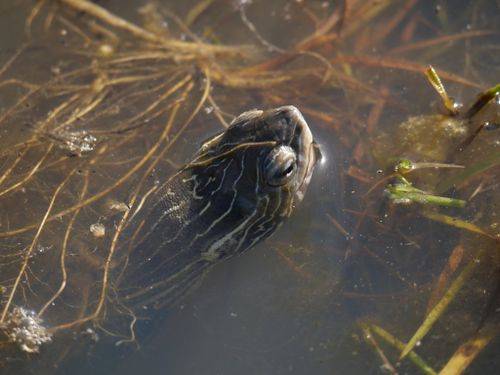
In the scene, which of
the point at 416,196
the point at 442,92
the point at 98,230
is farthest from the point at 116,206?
the point at 442,92

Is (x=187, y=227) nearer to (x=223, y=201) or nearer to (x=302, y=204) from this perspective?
(x=223, y=201)

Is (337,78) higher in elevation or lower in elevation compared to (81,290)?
higher

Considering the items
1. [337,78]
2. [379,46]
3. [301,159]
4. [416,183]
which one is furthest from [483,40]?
[301,159]

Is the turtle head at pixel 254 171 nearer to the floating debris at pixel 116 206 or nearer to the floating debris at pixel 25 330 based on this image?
the floating debris at pixel 116 206

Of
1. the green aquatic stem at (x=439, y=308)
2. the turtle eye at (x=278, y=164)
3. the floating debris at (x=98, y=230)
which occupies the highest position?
the turtle eye at (x=278, y=164)

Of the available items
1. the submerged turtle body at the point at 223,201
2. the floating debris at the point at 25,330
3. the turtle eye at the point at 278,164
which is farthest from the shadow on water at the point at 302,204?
→ the turtle eye at the point at 278,164

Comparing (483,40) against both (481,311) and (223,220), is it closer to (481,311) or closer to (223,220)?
(481,311)

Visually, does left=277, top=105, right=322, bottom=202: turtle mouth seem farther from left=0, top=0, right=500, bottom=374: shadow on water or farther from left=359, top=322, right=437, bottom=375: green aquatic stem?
left=359, top=322, right=437, bottom=375: green aquatic stem
